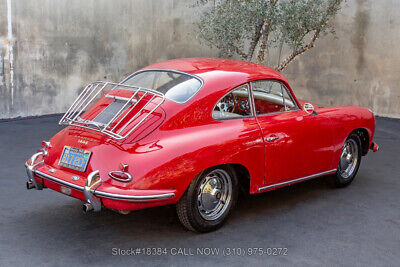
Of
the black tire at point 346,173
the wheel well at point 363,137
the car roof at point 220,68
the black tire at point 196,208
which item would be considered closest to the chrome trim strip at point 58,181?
the black tire at point 196,208

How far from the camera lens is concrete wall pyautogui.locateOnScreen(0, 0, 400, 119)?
35.0 ft

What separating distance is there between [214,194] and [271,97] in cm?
132

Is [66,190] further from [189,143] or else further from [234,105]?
[234,105]

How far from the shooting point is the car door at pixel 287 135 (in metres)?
4.90

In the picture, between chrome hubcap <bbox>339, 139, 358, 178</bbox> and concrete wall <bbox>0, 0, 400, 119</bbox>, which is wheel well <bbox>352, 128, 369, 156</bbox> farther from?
concrete wall <bbox>0, 0, 400, 119</bbox>

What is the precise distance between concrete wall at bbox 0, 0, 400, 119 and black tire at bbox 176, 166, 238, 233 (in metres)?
7.37

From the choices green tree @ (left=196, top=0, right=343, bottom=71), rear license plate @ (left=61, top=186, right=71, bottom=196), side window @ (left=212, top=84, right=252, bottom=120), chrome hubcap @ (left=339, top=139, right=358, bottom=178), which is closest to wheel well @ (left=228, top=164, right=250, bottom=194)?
side window @ (left=212, top=84, right=252, bottom=120)

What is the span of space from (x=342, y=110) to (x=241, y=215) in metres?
1.87

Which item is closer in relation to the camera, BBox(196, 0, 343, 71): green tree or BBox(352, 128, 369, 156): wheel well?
BBox(352, 128, 369, 156): wheel well

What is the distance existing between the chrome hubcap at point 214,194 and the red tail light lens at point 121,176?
0.73 metres

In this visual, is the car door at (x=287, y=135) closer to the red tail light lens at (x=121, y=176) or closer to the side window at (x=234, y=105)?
the side window at (x=234, y=105)

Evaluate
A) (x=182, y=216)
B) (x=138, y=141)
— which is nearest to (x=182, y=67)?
(x=138, y=141)

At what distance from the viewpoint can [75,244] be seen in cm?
421

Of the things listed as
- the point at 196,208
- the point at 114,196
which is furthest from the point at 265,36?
the point at 114,196
